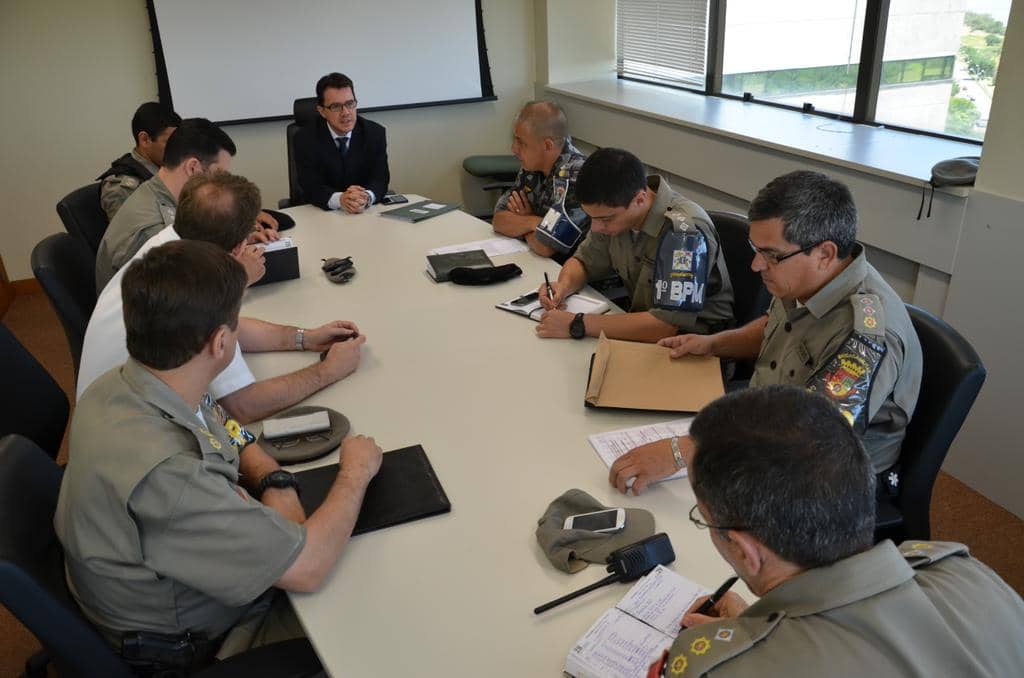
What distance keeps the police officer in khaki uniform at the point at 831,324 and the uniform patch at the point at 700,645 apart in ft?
1.84

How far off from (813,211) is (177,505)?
1349 mm

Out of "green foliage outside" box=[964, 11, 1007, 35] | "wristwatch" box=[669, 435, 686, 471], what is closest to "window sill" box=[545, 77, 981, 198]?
"green foliage outside" box=[964, 11, 1007, 35]

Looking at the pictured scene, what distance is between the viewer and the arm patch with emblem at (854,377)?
1.49 m

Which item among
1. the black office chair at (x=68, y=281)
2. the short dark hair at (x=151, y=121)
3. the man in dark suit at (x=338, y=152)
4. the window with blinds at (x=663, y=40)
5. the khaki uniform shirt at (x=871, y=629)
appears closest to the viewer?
the khaki uniform shirt at (x=871, y=629)

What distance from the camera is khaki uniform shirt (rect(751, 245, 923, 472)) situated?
4.96 ft

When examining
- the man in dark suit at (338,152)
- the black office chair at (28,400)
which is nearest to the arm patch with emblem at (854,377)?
the black office chair at (28,400)

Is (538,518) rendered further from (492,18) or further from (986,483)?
(492,18)

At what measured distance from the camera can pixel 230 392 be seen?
182 cm

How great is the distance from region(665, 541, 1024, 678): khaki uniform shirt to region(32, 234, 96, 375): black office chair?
2.12 m

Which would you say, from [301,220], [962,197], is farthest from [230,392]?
[962,197]

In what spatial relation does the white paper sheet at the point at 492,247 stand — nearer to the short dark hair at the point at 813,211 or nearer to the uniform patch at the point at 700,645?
the short dark hair at the point at 813,211

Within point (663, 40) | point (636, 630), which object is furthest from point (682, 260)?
point (663, 40)

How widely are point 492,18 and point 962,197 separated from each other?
142 inches

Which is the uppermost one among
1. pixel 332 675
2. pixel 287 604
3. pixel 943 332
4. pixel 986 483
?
pixel 943 332
